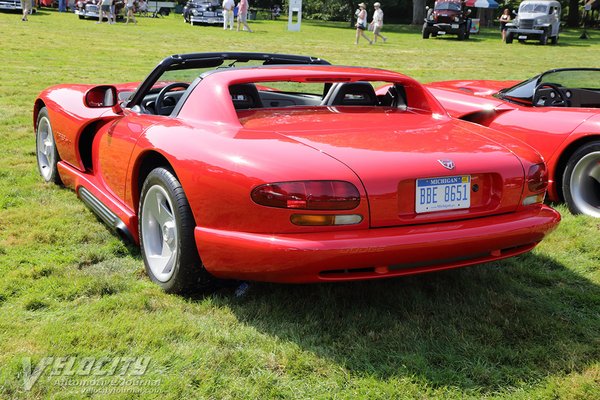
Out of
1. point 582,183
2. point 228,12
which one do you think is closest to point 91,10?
point 228,12

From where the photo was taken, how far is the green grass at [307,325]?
2.59 metres

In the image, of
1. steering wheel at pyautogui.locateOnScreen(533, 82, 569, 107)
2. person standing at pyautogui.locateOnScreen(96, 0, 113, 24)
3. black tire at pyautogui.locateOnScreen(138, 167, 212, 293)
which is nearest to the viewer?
black tire at pyautogui.locateOnScreen(138, 167, 212, 293)

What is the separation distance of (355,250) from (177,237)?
3.01 ft

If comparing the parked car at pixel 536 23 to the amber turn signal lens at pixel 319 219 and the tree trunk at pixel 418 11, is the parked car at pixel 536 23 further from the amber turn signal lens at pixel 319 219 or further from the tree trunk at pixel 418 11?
the amber turn signal lens at pixel 319 219

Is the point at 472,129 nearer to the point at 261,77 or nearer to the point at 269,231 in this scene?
the point at 261,77

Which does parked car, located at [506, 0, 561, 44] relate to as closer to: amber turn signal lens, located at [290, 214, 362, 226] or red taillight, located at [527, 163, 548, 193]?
red taillight, located at [527, 163, 548, 193]

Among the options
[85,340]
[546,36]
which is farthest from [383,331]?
[546,36]

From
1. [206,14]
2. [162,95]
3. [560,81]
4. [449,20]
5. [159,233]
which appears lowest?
[159,233]

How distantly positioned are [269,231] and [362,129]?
2.78 ft

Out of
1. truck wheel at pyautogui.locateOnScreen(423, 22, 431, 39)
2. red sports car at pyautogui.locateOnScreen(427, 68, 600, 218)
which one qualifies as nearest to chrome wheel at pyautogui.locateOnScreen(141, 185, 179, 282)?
red sports car at pyautogui.locateOnScreen(427, 68, 600, 218)

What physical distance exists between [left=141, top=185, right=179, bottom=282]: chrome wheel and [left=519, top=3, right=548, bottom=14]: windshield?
30.0 meters

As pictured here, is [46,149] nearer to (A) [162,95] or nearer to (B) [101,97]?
(B) [101,97]

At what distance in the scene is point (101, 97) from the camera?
170 inches

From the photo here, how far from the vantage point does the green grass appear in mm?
2586
